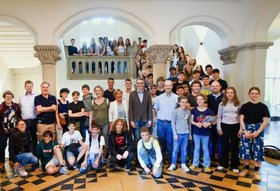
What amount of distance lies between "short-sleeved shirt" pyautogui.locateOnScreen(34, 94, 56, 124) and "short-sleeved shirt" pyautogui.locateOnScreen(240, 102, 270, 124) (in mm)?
3006

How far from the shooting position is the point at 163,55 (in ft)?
16.2

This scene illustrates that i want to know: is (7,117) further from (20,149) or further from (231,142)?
(231,142)

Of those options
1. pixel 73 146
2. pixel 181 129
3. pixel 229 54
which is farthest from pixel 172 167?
pixel 229 54

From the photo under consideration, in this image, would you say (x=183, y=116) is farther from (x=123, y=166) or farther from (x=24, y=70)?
(x=24, y=70)

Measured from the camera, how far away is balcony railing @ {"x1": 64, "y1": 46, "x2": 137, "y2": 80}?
8.80 meters

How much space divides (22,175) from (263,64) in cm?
461

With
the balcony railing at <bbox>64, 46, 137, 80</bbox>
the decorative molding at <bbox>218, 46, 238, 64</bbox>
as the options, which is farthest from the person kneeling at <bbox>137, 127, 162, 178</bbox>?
the balcony railing at <bbox>64, 46, 137, 80</bbox>

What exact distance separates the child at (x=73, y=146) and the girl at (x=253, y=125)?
240 cm

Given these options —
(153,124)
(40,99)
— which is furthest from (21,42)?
(153,124)

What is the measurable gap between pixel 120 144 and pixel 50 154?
1.11 meters

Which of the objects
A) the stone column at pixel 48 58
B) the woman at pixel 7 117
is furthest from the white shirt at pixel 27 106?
the stone column at pixel 48 58

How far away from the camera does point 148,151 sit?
12.1 ft

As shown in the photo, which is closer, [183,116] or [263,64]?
[183,116]

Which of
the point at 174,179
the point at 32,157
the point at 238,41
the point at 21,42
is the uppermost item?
the point at 21,42
